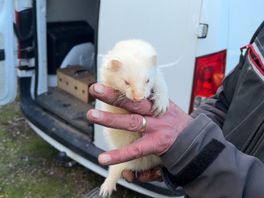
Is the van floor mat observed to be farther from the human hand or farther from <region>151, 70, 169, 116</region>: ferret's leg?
the human hand

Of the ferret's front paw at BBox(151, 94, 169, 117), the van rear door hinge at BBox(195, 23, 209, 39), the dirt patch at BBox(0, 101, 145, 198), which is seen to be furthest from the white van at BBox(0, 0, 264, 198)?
the ferret's front paw at BBox(151, 94, 169, 117)

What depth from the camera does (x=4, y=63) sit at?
349 cm

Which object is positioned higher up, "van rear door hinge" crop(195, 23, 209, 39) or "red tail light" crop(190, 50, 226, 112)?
"van rear door hinge" crop(195, 23, 209, 39)

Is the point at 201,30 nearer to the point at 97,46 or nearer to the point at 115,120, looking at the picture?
the point at 97,46

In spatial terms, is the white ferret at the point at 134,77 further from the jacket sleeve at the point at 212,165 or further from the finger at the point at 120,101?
the jacket sleeve at the point at 212,165

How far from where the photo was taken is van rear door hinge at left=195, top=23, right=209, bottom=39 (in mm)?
2600

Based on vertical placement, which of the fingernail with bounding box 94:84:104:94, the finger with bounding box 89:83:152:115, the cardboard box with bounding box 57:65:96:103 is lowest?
the cardboard box with bounding box 57:65:96:103

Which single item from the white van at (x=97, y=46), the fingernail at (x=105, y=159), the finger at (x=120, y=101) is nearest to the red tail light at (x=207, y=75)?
the white van at (x=97, y=46)

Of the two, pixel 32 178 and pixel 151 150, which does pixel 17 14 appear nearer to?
pixel 32 178

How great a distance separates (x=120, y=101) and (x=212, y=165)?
33cm

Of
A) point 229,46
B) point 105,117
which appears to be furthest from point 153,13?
point 105,117

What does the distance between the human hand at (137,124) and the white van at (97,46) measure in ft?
4.31

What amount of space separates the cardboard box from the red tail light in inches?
55.1

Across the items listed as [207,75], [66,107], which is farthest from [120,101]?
[66,107]
